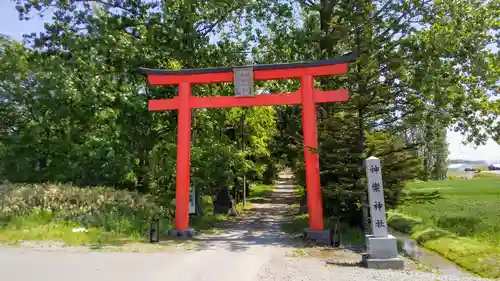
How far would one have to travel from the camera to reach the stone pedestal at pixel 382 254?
8914mm

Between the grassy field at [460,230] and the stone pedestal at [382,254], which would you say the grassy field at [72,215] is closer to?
the stone pedestal at [382,254]

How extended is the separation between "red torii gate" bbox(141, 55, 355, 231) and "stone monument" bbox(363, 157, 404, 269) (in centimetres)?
336

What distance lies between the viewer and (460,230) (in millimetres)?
14812

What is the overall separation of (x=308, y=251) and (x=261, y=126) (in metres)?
13.4

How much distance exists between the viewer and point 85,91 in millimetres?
15500

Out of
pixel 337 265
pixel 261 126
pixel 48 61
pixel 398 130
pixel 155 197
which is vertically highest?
pixel 48 61

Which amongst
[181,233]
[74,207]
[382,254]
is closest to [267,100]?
[181,233]

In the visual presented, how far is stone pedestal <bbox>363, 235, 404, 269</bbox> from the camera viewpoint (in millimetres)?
8914

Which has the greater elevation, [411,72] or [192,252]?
[411,72]

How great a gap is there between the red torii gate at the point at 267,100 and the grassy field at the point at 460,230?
159 inches

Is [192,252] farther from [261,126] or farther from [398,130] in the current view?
[261,126]

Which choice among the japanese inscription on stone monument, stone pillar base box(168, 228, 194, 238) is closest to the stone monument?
the japanese inscription on stone monument

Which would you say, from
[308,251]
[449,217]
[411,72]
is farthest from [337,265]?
[449,217]

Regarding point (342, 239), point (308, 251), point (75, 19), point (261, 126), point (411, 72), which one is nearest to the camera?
point (308, 251)
